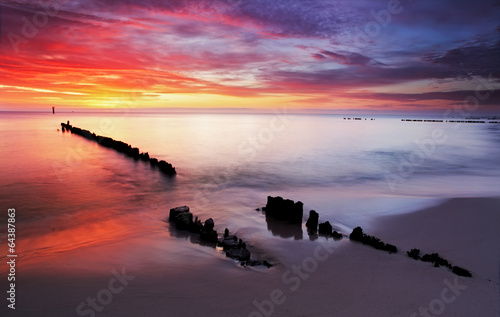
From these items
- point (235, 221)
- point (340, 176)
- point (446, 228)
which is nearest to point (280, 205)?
point (235, 221)

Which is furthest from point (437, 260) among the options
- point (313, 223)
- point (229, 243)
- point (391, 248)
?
point (229, 243)

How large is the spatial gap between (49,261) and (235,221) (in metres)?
7.13

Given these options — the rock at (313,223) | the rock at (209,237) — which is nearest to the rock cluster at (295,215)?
the rock at (313,223)

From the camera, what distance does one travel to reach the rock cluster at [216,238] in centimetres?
927

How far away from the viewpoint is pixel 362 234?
1101 cm

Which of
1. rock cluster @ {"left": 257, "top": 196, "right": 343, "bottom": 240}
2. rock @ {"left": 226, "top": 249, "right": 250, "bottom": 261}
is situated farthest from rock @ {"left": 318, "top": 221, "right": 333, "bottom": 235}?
rock @ {"left": 226, "top": 249, "right": 250, "bottom": 261}

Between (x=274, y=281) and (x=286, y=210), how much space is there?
5.23m

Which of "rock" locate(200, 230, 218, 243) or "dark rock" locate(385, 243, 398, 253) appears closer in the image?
"dark rock" locate(385, 243, 398, 253)

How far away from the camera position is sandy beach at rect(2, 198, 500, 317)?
269 inches

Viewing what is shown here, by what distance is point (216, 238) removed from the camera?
10734 millimetres

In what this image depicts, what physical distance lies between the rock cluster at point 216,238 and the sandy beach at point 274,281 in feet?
1.36

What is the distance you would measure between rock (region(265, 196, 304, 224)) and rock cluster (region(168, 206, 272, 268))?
9.73ft

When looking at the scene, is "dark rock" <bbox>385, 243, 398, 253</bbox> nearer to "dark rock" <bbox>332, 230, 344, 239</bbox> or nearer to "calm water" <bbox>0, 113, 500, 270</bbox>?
"dark rock" <bbox>332, 230, 344, 239</bbox>

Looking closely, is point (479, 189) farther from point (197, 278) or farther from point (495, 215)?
point (197, 278)
